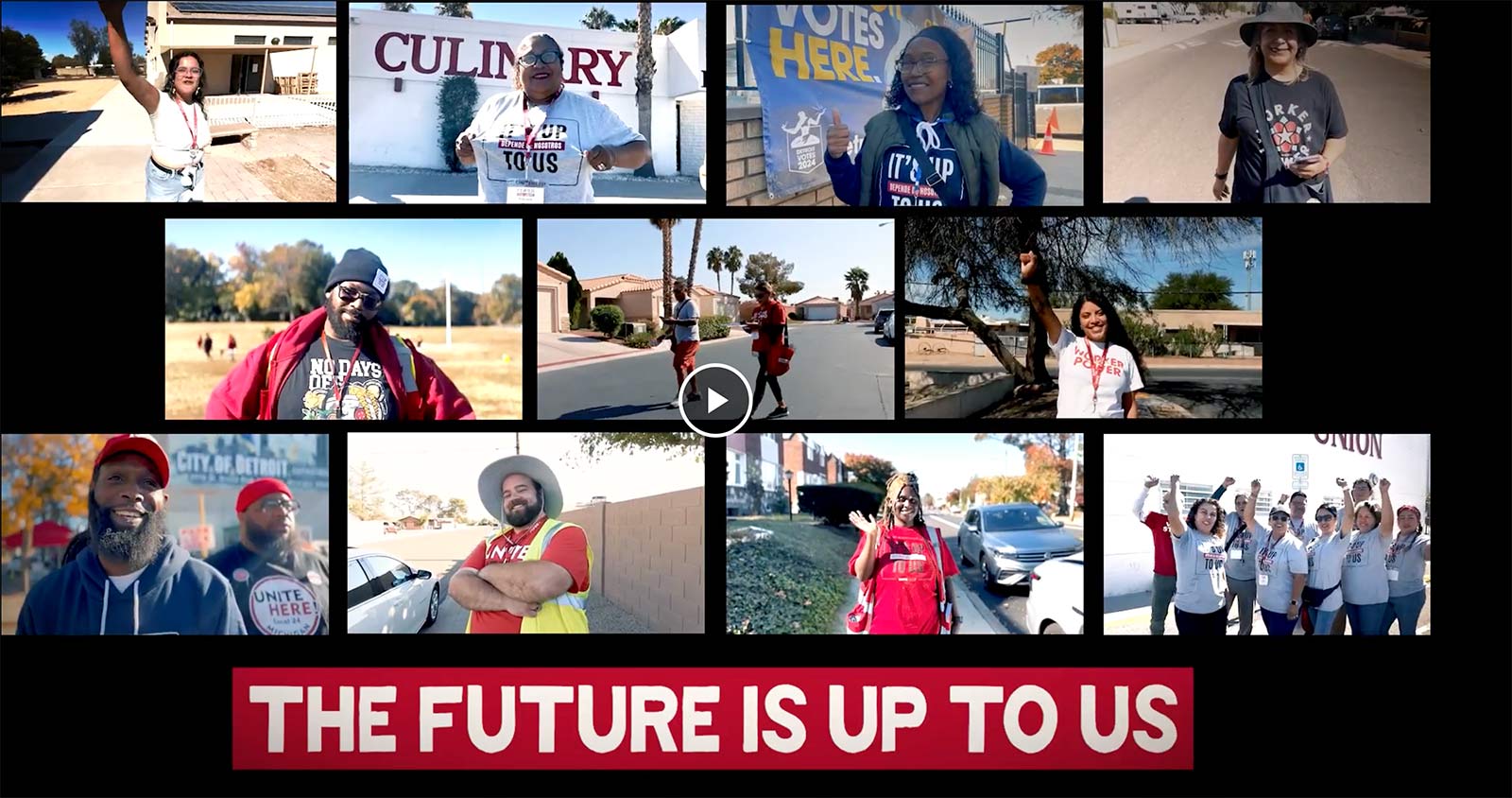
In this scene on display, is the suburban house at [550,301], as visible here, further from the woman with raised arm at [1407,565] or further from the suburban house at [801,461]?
the woman with raised arm at [1407,565]

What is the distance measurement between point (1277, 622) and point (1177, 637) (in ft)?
1.13

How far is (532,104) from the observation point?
4.21 metres

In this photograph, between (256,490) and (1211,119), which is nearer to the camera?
(256,490)

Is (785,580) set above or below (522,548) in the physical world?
below

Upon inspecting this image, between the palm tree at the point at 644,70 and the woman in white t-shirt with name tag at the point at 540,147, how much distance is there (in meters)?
0.06

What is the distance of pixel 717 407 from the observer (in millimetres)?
4148

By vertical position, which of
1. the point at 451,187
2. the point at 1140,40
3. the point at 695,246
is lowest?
the point at 695,246

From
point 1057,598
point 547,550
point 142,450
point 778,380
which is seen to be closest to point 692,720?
point 547,550

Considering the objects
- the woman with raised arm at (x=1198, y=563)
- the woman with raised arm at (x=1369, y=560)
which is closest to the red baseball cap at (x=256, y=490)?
the woman with raised arm at (x=1198, y=563)

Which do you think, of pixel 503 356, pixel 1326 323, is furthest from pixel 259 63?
pixel 1326 323

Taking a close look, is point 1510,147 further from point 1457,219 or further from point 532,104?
point 532,104

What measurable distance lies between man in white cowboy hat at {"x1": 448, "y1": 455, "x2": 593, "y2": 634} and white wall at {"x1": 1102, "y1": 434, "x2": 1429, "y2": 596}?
1.79 metres

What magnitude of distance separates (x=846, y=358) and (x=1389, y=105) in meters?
2.05

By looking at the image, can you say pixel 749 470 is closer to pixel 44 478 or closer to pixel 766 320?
pixel 766 320
